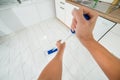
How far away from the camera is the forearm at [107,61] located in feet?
1.19

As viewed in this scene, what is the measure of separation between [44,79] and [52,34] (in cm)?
139

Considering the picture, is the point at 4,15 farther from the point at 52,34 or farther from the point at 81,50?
the point at 81,50

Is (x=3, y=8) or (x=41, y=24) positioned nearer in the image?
(x=3, y=8)

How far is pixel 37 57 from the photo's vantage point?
1.33 meters

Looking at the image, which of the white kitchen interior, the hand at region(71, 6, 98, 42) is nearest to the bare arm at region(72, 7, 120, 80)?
the hand at region(71, 6, 98, 42)

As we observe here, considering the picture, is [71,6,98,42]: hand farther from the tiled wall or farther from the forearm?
the tiled wall

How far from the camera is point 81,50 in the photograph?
4.48ft

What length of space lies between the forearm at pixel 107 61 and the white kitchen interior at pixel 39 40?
1.78 feet

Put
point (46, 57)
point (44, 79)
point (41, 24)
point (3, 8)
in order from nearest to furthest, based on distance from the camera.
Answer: point (44, 79)
point (46, 57)
point (3, 8)
point (41, 24)

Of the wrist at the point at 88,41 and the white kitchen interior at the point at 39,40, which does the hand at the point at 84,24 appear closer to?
the wrist at the point at 88,41

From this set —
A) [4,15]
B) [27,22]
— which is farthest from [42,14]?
[4,15]

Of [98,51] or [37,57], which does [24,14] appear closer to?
[37,57]

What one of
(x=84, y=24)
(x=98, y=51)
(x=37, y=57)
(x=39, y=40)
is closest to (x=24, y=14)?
(x=39, y=40)

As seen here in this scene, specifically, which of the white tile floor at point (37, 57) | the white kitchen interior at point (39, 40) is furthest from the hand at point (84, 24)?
the white tile floor at point (37, 57)
